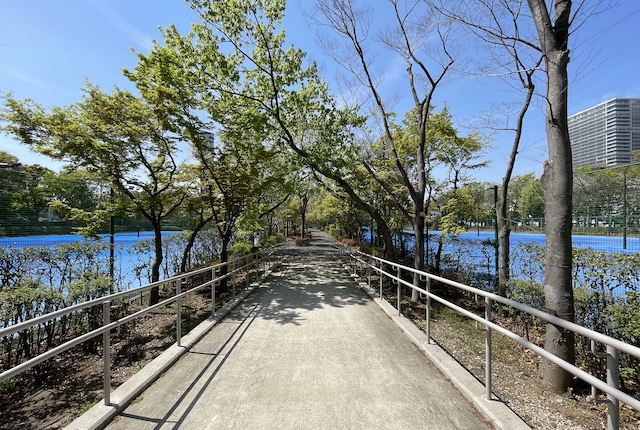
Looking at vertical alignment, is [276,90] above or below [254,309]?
above

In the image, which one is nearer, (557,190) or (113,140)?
(557,190)

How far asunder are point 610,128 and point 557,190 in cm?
465

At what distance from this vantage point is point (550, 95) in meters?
3.68

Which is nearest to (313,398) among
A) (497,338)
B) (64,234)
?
(497,338)

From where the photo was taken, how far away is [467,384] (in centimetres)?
323

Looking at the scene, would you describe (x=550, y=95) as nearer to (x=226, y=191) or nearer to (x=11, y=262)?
(x=226, y=191)

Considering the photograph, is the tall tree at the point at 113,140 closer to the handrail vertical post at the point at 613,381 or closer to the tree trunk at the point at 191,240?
the tree trunk at the point at 191,240

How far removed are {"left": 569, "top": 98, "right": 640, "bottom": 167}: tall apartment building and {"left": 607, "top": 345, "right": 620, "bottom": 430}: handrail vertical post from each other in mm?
5437

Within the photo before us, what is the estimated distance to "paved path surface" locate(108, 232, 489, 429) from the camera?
2709 millimetres

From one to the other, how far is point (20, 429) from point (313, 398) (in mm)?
3411

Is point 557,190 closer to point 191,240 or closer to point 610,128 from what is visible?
point 610,128

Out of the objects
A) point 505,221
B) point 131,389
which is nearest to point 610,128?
point 505,221

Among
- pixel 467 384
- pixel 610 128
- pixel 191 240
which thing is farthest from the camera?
pixel 191 240

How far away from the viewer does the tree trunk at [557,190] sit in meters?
3.47
